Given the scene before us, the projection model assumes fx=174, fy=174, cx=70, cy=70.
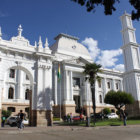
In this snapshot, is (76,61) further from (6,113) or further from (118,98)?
(6,113)

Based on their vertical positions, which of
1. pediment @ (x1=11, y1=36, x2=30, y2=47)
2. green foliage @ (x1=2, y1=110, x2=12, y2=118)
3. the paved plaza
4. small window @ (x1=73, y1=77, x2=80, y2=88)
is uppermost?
pediment @ (x1=11, y1=36, x2=30, y2=47)

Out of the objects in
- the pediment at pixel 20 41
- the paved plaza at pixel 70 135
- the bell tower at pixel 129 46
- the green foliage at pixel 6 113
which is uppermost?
the bell tower at pixel 129 46

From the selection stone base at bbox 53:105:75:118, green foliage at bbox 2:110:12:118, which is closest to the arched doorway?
green foliage at bbox 2:110:12:118

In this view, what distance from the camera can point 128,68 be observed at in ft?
147

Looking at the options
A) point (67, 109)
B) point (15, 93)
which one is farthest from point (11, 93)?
point (67, 109)

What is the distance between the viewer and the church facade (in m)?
22.7

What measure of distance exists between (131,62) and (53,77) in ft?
65.5

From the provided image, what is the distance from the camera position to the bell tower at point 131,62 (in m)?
42.3

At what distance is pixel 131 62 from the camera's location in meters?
43.8

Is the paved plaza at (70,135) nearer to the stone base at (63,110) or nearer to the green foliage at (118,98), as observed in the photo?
the green foliage at (118,98)

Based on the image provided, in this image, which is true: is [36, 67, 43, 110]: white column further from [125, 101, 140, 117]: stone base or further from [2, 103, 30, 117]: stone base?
[125, 101, 140, 117]: stone base

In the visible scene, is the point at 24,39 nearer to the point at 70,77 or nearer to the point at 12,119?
the point at 12,119

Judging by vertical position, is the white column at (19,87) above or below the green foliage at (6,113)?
above

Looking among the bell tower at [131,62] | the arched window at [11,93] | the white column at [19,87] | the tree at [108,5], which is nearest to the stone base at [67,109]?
the white column at [19,87]
